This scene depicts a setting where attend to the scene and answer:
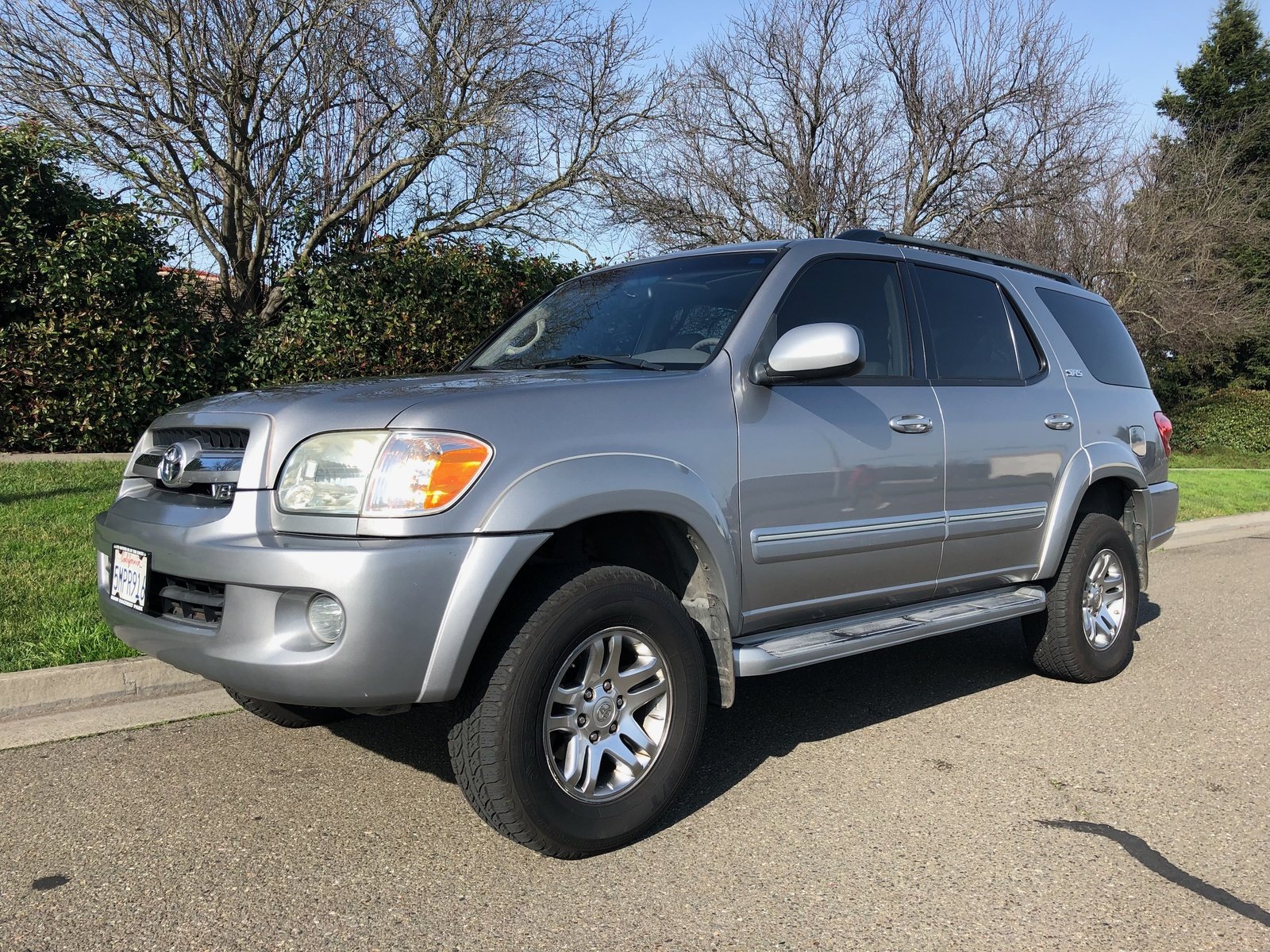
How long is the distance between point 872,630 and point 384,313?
7.72 metres

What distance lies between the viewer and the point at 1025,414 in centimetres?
479

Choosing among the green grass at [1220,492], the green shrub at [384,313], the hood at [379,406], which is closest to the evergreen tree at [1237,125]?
the green grass at [1220,492]

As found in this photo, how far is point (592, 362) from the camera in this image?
→ 3.91 metres

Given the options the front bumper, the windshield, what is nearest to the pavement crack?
the windshield

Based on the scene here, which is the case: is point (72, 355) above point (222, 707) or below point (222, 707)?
above

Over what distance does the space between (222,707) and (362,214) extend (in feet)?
28.7

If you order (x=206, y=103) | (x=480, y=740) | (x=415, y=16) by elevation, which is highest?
(x=415, y=16)

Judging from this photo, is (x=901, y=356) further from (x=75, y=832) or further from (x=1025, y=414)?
(x=75, y=832)

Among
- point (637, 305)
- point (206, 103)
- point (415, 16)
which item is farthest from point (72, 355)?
point (637, 305)

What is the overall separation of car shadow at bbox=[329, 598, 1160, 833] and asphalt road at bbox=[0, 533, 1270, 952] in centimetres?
2

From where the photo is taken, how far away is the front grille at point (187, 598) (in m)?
3.04

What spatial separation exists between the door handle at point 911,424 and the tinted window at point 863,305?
21 centimetres

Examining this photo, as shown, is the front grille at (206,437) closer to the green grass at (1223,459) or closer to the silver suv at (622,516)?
the silver suv at (622,516)

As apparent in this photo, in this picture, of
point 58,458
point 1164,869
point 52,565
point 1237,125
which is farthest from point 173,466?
point 1237,125
